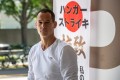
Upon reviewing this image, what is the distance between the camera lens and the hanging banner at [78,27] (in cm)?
246

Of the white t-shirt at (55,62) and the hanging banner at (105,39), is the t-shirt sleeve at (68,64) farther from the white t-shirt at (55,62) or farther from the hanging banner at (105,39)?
the hanging banner at (105,39)

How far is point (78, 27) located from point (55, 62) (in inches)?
44.2

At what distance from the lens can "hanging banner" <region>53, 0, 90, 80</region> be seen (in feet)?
8.09

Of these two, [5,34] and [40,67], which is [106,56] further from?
[5,34]

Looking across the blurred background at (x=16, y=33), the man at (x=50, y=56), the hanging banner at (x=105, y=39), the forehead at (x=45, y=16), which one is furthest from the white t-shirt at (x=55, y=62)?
the blurred background at (x=16, y=33)

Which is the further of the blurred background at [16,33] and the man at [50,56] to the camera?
the blurred background at [16,33]

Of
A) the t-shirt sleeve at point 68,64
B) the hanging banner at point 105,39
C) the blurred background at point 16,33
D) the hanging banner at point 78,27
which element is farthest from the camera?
the blurred background at point 16,33

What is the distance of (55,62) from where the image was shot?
146cm

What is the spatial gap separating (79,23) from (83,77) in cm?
50

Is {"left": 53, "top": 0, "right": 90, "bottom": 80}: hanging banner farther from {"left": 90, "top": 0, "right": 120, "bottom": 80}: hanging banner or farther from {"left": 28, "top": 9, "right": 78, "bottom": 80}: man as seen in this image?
{"left": 28, "top": 9, "right": 78, "bottom": 80}: man

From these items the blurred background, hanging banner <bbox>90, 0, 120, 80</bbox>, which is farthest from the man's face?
the blurred background

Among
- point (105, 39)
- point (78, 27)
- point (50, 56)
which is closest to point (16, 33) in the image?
point (78, 27)

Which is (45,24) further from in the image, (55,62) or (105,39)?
(105,39)

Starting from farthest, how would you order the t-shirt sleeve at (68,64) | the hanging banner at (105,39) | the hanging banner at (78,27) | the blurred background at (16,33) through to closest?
the blurred background at (16,33) → the hanging banner at (78,27) → the hanging banner at (105,39) → the t-shirt sleeve at (68,64)
